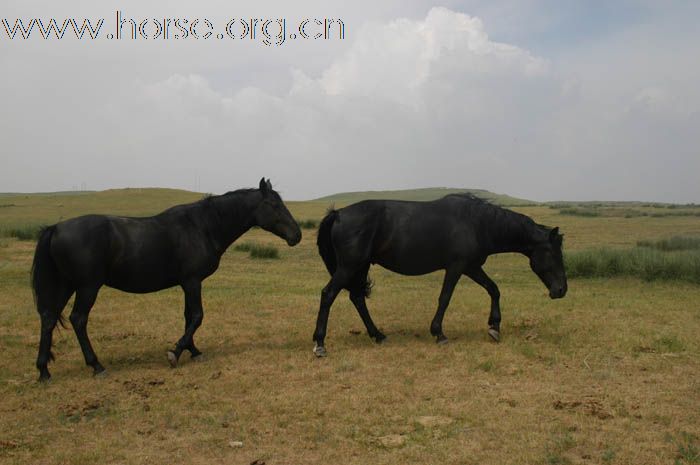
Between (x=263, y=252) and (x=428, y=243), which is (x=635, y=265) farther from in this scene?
(x=263, y=252)

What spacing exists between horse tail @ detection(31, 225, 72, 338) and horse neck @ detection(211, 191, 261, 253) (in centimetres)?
214

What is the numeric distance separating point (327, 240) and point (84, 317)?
361 cm

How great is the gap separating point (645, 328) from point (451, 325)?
126 inches

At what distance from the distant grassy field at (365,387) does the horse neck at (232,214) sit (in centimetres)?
176

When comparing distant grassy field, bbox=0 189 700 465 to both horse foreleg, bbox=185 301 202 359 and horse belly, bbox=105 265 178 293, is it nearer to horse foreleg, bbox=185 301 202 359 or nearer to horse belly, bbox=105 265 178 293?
horse foreleg, bbox=185 301 202 359

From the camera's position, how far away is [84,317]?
25.0 ft

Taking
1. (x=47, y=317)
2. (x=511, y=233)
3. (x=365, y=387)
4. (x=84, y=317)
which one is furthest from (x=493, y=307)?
(x=47, y=317)

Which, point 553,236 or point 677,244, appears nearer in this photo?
point 553,236

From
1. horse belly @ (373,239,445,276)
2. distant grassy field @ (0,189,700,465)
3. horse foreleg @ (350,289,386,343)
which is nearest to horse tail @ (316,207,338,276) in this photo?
horse foreleg @ (350,289,386,343)

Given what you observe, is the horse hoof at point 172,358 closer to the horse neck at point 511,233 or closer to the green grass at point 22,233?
the horse neck at point 511,233

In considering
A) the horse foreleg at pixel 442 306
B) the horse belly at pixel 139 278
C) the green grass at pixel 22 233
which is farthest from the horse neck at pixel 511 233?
the green grass at pixel 22 233

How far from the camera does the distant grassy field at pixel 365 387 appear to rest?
522 centimetres

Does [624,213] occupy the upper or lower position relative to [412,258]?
upper

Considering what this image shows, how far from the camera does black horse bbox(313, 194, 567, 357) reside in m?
8.86
